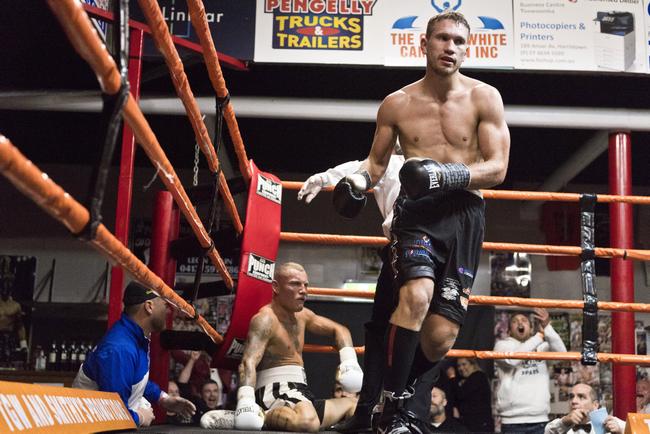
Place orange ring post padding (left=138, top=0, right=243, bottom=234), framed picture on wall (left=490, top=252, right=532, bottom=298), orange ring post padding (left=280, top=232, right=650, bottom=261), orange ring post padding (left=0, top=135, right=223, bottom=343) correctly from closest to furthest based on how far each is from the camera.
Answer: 1. orange ring post padding (left=0, top=135, right=223, bottom=343)
2. orange ring post padding (left=138, top=0, right=243, bottom=234)
3. orange ring post padding (left=280, top=232, right=650, bottom=261)
4. framed picture on wall (left=490, top=252, right=532, bottom=298)

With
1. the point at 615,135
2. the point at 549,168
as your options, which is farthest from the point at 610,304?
the point at 549,168

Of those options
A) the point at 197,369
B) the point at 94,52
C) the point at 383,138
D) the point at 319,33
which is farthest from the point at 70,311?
the point at 94,52

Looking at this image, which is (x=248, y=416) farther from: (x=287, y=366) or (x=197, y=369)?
(x=197, y=369)

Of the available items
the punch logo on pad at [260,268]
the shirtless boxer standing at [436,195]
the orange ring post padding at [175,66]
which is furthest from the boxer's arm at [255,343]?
the shirtless boxer standing at [436,195]

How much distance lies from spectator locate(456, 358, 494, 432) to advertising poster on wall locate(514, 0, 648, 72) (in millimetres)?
1896

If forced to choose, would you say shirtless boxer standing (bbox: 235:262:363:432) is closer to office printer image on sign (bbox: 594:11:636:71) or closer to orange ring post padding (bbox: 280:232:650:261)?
orange ring post padding (bbox: 280:232:650:261)

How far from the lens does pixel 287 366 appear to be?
314 centimetres

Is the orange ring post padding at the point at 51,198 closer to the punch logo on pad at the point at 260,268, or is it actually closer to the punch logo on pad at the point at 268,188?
the punch logo on pad at the point at 260,268

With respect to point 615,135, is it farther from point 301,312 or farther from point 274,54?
point 301,312

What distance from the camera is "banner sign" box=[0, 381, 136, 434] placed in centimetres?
146

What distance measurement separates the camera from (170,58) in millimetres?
1852

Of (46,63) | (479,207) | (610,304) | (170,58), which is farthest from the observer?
(46,63)

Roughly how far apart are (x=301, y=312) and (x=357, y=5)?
2.34m

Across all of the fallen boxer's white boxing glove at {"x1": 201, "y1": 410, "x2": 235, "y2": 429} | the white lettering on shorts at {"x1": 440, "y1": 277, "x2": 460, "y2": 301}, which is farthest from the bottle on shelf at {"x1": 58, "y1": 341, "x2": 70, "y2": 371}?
the white lettering on shorts at {"x1": 440, "y1": 277, "x2": 460, "y2": 301}
